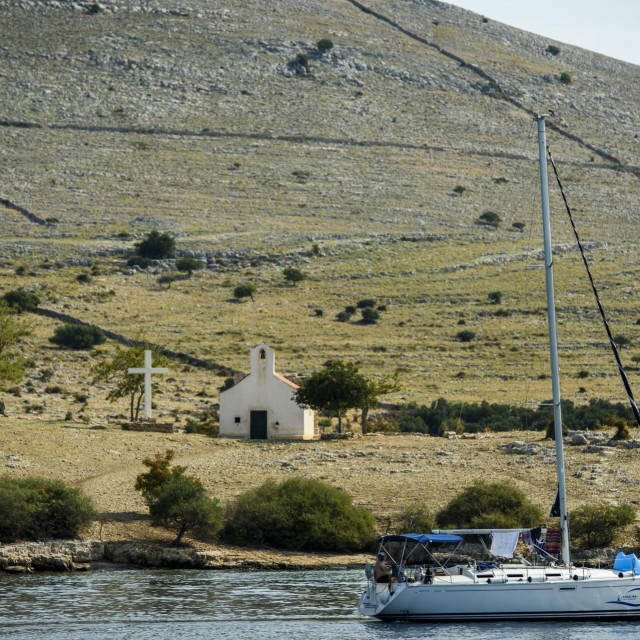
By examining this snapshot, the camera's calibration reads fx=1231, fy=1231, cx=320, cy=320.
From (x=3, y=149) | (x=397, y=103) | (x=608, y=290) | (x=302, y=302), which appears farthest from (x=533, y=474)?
(x=397, y=103)

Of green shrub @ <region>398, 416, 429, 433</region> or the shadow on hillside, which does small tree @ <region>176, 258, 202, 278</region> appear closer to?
green shrub @ <region>398, 416, 429, 433</region>

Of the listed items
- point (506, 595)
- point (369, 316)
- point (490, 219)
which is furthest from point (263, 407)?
point (490, 219)

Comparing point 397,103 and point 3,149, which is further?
point 397,103

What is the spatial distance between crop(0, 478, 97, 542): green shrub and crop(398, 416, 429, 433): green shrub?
23.7 m

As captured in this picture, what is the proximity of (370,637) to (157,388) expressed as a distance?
139ft

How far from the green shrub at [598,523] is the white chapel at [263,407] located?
62.1ft

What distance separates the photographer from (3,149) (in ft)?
378

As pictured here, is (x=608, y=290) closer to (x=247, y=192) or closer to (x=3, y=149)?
(x=247, y=192)

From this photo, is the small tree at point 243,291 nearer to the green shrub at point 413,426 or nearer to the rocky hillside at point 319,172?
the rocky hillside at point 319,172

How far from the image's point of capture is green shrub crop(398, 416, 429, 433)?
59.3m

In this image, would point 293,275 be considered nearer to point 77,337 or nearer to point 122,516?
point 77,337

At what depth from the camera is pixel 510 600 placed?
27875mm

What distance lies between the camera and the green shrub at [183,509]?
37875 mm

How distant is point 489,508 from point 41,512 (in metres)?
13.8
